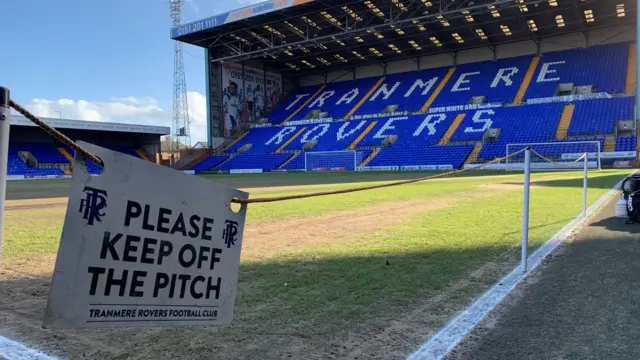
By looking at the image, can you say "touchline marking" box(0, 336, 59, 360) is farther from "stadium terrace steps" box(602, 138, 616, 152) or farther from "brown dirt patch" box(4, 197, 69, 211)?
"stadium terrace steps" box(602, 138, 616, 152)

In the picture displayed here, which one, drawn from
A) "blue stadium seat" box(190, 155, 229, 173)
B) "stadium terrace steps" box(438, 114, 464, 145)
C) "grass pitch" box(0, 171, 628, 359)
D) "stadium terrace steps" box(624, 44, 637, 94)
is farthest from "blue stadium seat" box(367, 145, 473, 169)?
"grass pitch" box(0, 171, 628, 359)

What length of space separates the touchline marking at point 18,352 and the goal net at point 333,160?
38162 millimetres

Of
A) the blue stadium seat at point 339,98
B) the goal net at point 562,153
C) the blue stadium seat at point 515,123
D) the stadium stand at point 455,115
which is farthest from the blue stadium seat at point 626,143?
the blue stadium seat at point 339,98

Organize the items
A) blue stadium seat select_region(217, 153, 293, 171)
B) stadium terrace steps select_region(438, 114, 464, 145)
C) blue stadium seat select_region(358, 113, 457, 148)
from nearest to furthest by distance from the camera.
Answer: stadium terrace steps select_region(438, 114, 464, 145) < blue stadium seat select_region(358, 113, 457, 148) < blue stadium seat select_region(217, 153, 293, 171)

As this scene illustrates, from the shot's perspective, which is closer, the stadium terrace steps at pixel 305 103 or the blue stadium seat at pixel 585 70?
the blue stadium seat at pixel 585 70

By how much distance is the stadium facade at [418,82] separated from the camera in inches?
1405

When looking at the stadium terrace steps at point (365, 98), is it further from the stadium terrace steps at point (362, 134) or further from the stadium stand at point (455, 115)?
the stadium terrace steps at point (362, 134)

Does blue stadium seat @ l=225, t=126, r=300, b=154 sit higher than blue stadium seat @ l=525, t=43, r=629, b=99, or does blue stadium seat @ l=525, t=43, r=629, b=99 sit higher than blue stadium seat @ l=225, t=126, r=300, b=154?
blue stadium seat @ l=525, t=43, r=629, b=99

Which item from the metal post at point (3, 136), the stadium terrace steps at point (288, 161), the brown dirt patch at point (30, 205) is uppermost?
the metal post at point (3, 136)

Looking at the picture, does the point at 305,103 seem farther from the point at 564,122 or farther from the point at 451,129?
the point at 564,122

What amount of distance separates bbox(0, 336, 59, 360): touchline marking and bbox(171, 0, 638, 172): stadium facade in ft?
111

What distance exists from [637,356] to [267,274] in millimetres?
3469

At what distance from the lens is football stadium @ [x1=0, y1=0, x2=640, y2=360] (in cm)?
327

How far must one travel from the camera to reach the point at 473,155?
35.5m
